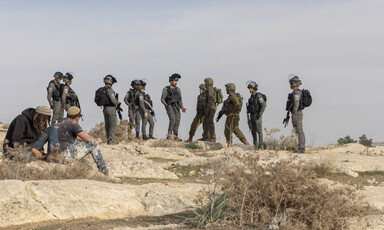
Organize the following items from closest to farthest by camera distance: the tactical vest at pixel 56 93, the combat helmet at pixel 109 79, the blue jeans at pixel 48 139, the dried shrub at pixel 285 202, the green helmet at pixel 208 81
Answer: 1. the dried shrub at pixel 285 202
2. the blue jeans at pixel 48 139
3. the combat helmet at pixel 109 79
4. the tactical vest at pixel 56 93
5. the green helmet at pixel 208 81

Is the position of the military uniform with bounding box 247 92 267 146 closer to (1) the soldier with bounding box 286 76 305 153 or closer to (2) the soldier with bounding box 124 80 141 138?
(1) the soldier with bounding box 286 76 305 153

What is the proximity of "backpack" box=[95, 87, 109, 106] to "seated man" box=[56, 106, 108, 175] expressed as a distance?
20.3 feet

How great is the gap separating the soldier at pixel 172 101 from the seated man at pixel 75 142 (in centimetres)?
1005

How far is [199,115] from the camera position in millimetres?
20141

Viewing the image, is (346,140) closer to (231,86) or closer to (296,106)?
(231,86)

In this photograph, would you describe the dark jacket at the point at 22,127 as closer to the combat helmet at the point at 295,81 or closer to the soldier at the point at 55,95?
the combat helmet at the point at 295,81

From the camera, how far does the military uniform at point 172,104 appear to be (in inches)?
781

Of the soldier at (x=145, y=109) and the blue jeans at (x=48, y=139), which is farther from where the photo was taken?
the soldier at (x=145, y=109)

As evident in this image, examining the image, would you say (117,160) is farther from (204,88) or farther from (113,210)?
(204,88)

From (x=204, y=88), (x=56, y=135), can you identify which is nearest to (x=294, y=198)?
(x=56, y=135)

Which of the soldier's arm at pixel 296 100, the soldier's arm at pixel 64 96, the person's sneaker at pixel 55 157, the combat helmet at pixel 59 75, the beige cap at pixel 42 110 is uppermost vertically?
the combat helmet at pixel 59 75

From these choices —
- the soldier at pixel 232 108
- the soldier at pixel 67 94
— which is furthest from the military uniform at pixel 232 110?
the soldier at pixel 67 94

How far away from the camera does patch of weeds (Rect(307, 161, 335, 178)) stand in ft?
38.5

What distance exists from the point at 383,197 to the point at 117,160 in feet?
16.7
